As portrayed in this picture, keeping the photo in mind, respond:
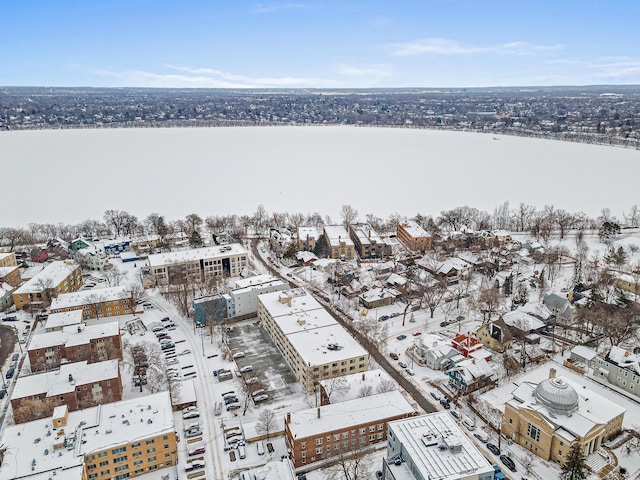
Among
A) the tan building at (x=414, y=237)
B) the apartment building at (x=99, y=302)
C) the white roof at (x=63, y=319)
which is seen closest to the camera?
the white roof at (x=63, y=319)

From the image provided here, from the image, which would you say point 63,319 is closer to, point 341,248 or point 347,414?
point 347,414

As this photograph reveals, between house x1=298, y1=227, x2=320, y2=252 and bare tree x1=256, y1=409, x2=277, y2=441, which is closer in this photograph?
bare tree x1=256, y1=409, x2=277, y2=441

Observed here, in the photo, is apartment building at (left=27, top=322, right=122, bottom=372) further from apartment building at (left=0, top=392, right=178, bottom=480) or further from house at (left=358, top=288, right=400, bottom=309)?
house at (left=358, top=288, right=400, bottom=309)

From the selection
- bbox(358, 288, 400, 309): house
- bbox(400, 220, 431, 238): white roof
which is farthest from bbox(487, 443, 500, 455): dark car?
bbox(400, 220, 431, 238): white roof

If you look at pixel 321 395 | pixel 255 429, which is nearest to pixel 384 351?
pixel 321 395

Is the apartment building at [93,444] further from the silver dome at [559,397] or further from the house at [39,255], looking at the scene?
the house at [39,255]

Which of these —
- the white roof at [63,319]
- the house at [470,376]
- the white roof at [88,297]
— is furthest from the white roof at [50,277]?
the house at [470,376]
